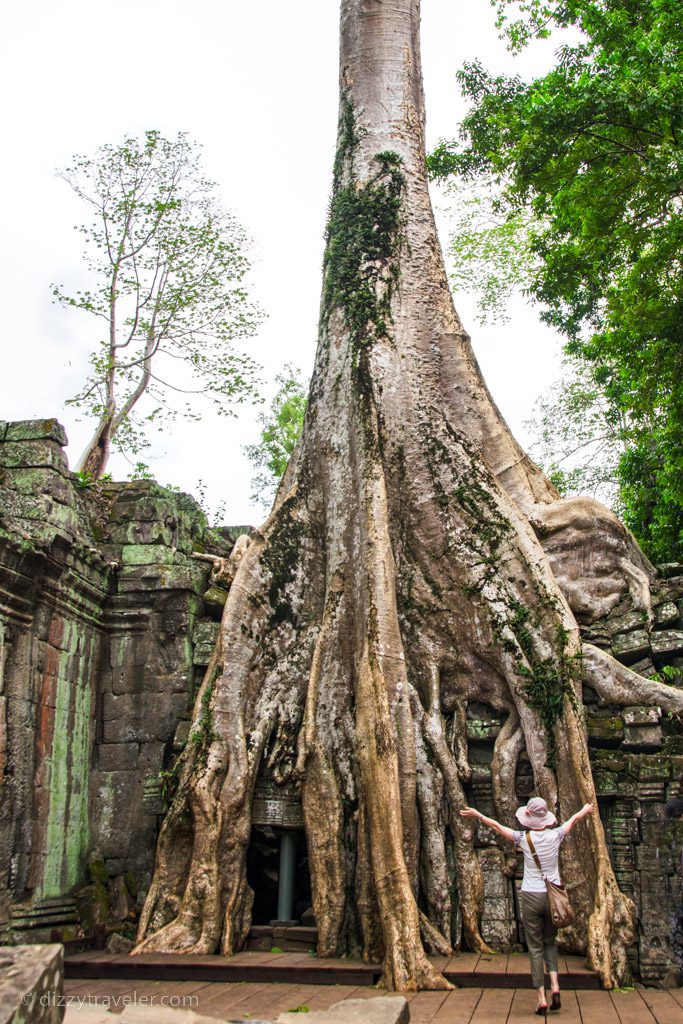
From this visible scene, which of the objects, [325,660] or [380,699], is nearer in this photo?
[380,699]

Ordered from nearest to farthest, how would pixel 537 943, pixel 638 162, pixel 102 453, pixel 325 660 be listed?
pixel 537 943, pixel 325 660, pixel 638 162, pixel 102 453

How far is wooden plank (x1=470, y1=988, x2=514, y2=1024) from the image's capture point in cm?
366

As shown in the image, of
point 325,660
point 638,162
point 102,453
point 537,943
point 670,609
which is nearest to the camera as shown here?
point 537,943

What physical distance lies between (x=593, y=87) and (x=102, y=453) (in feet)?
28.6

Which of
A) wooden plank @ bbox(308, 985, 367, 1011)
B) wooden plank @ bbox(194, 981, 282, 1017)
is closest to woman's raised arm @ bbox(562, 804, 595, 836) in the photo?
wooden plank @ bbox(308, 985, 367, 1011)

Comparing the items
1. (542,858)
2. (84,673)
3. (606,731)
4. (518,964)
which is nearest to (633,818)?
(606,731)

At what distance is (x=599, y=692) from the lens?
5445mm

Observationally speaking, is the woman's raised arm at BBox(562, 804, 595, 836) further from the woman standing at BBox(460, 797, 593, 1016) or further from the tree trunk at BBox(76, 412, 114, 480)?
the tree trunk at BBox(76, 412, 114, 480)

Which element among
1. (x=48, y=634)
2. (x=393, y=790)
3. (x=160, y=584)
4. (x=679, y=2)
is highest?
(x=679, y=2)

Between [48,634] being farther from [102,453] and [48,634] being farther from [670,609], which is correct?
[102,453]

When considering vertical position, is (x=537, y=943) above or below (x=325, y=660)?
below

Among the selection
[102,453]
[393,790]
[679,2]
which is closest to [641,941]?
[393,790]

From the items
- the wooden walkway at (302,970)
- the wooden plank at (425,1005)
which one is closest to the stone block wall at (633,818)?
the wooden walkway at (302,970)

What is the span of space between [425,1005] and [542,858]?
79 centimetres
